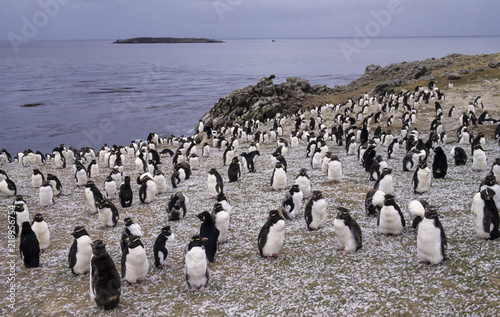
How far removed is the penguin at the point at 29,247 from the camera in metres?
10.6

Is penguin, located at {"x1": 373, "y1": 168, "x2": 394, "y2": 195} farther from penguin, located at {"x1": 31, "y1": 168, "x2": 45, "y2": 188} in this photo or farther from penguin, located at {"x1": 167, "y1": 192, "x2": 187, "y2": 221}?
penguin, located at {"x1": 31, "y1": 168, "x2": 45, "y2": 188}

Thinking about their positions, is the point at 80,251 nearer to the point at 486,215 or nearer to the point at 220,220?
the point at 220,220

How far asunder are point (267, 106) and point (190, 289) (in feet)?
138

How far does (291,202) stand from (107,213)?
244 inches

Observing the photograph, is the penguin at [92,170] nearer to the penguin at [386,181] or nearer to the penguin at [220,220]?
the penguin at [220,220]

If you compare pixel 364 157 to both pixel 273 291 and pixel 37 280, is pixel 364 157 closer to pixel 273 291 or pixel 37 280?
pixel 273 291

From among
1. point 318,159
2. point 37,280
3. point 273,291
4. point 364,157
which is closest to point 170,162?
point 318,159

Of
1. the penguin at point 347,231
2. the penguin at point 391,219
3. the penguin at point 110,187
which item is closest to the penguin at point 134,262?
the penguin at point 347,231

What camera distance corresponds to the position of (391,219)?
10.4 metres

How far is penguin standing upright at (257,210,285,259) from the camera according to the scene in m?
9.91

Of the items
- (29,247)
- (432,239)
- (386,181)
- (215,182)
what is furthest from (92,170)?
(432,239)

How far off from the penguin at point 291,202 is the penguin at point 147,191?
623 cm

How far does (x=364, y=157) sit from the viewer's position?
19.2m

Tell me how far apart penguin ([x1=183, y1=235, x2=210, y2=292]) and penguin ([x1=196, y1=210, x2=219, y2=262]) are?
4.02 ft
